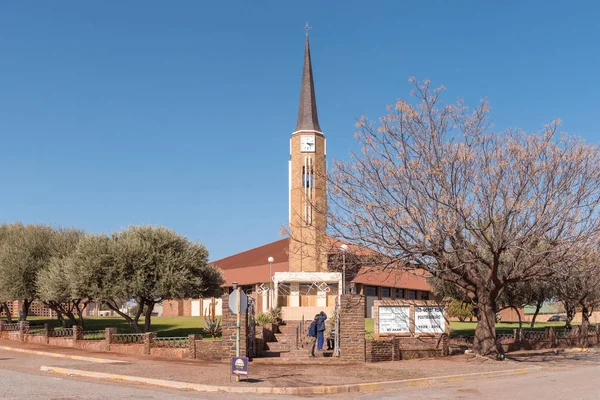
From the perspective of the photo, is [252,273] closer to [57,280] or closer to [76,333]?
[57,280]

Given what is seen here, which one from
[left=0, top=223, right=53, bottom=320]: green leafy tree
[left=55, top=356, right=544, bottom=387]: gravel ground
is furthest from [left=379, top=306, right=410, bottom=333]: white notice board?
[left=0, top=223, right=53, bottom=320]: green leafy tree

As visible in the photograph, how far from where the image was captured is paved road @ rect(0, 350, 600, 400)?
14.2 meters

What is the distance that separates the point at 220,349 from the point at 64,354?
247 inches

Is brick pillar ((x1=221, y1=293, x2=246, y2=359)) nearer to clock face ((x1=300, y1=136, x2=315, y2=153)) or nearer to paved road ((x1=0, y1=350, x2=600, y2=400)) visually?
paved road ((x1=0, y1=350, x2=600, y2=400))

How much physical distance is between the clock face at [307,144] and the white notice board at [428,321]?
2170 centimetres

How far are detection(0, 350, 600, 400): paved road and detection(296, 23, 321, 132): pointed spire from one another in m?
29.4

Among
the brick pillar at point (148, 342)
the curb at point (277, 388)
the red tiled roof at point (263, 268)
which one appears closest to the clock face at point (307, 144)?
the red tiled roof at point (263, 268)

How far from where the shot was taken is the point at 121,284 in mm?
29156

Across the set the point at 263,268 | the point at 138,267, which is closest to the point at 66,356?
the point at 138,267

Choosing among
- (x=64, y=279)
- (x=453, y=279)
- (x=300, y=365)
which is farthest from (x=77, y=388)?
(x=64, y=279)

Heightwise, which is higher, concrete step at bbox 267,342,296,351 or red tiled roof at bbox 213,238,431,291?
red tiled roof at bbox 213,238,431,291

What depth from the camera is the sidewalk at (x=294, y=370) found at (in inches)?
672

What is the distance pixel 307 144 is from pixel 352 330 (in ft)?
81.9

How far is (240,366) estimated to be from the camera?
54.6 ft
